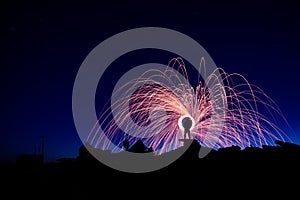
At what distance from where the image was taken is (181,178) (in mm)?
15219

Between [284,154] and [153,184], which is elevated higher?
[284,154]

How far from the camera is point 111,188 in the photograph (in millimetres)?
15477

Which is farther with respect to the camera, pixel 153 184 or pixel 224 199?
pixel 153 184

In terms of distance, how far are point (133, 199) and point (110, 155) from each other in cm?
309

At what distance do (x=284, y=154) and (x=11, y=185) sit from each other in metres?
16.2

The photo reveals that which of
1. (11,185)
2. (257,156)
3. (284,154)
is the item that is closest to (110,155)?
(11,185)

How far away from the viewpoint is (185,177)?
598 inches

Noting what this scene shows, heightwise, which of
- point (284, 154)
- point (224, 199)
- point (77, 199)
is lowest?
point (77, 199)

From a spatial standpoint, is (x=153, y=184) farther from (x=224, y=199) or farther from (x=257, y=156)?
(x=257, y=156)

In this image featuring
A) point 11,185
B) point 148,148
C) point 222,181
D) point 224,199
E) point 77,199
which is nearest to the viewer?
point 224,199

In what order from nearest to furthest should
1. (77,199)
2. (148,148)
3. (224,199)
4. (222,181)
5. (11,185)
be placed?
(224,199)
(222,181)
(77,199)
(11,185)
(148,148)

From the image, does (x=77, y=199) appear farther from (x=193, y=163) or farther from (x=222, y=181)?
(x=222, y=181)

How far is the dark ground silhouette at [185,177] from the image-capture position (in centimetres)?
1288

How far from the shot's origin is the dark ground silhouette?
1288 centimetres
